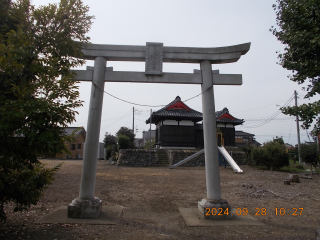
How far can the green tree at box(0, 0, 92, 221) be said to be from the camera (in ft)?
10.8

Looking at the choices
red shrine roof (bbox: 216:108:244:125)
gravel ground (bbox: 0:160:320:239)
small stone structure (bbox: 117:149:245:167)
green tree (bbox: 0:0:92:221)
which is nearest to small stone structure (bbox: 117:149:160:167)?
small stone structure (bbox: 117:149:245:167)

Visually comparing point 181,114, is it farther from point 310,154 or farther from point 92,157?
point 92,157

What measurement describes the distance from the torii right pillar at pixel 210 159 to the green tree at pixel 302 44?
11.8 feet

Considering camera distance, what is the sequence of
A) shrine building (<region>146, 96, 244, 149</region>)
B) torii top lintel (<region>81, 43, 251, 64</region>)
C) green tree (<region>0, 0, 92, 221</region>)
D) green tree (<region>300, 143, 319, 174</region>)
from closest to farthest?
green tree (<region>0, 0, 92, 221</region>), torii top lintel (<region>81, 43, 251, 64</region>), green tree (<region>300, 143, 319, 174</region>), shrine building (<region>146, 96, 244, 149</region>)

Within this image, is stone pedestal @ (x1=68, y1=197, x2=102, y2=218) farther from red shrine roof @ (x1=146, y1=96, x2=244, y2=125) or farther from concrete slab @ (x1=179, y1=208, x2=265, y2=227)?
red shrine roof @ (x1=146, y1=96, x2=244, y2=125)

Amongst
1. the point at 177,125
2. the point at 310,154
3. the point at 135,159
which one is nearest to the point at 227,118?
the point at 177,125

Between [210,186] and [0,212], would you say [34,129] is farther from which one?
[210,186]

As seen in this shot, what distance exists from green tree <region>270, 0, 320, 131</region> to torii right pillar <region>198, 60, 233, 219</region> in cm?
359

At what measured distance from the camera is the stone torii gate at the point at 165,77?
5.43m

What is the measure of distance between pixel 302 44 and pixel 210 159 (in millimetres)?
6192

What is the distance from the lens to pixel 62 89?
12.0 ft

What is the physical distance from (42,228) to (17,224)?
62 centimetres

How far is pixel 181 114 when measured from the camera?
2212 cm

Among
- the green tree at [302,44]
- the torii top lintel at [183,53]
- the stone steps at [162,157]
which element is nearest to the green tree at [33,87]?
the torii top lintel at [183,53]
